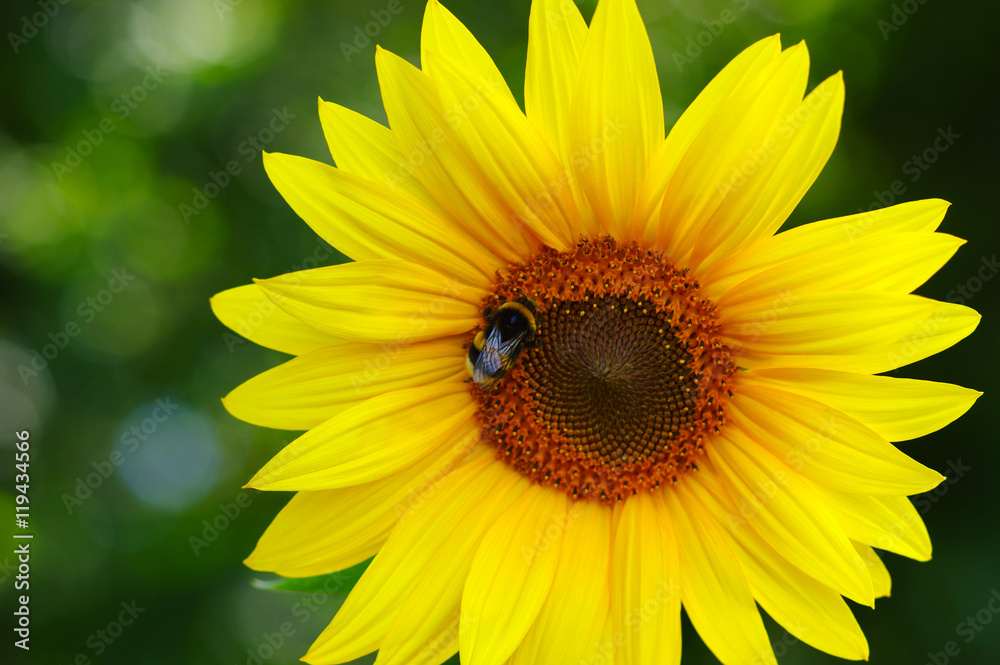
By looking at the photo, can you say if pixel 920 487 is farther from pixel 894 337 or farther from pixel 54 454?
pixel 54 454

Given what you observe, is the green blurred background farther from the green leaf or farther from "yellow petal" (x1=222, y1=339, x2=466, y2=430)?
"yellow petal" (x1=222, y1=339, x2=466, y2=430)

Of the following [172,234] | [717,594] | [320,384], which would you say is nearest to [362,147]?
[320,384]

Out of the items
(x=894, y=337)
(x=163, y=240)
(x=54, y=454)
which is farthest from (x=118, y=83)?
(x=894, y=337)

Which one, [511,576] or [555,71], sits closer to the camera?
[555,71]

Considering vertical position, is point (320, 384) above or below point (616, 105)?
below

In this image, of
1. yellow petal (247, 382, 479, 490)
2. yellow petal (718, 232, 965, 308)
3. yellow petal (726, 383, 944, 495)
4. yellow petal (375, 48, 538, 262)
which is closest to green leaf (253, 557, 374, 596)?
yellow petal (247, 382, 479, 490)

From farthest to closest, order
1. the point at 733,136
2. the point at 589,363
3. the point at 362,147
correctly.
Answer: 1. the point at 589,363
2. the point at 362,147
3. the point at 733,136

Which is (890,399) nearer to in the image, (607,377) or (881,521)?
(881,521)

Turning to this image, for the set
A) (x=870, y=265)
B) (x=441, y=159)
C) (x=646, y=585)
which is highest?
(x=870, y=265)
